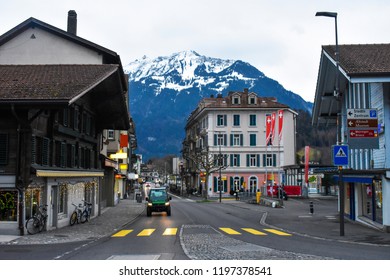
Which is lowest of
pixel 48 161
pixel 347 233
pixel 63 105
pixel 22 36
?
pixel 347 233

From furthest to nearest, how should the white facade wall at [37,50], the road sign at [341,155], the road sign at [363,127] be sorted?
the white facade wall at [37,50], the road sign at [341,155], the road sign at [363,127]

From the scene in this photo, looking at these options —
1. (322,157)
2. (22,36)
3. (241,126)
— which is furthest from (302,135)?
(22,36)

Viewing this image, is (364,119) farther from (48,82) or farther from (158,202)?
(158,202)

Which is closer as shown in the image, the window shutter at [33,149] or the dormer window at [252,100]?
the window shutter at [33,149]

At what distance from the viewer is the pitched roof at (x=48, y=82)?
68.7ft

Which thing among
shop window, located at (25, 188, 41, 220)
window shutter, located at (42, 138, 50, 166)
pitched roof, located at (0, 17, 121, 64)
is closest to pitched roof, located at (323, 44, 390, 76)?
window shutter, located at (42, 138, 50, 166)

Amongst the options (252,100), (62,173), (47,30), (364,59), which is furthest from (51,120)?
(252,100)

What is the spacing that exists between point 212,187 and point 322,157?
59.0 m

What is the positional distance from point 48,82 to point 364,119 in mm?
14128

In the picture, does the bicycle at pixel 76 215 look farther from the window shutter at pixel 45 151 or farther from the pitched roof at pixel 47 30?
the pitched roof at pixel 47 30

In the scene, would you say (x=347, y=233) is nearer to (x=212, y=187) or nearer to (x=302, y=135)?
(x=212, y=187)

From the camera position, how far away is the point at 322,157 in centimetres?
12850

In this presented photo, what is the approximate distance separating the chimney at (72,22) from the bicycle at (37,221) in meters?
24.3

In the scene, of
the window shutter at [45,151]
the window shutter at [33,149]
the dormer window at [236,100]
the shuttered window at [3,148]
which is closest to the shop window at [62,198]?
the window shutter at [45,151]
